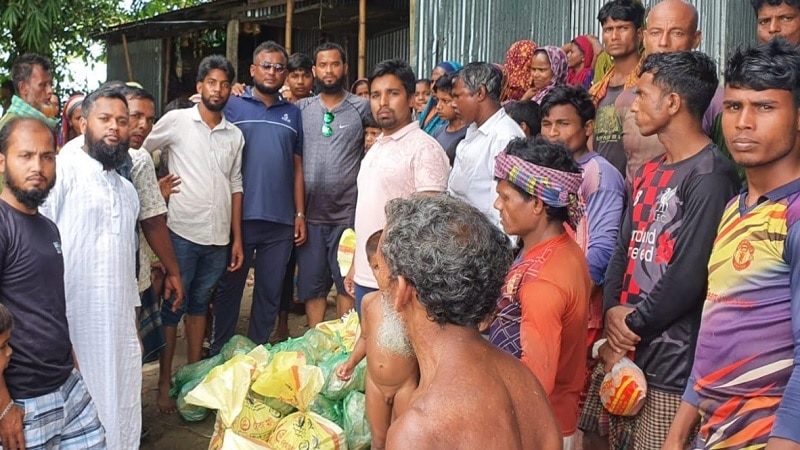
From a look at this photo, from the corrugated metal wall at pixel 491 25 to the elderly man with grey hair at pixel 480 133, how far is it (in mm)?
2085

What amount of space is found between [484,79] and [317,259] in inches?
77.9

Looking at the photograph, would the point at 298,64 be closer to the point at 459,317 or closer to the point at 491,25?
the point at 491,25

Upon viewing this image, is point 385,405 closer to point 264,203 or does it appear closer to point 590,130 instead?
point 590,130

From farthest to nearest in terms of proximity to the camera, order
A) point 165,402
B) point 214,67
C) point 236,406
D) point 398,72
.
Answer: point 214,67
point 165,402
point 398,72
point 236,406

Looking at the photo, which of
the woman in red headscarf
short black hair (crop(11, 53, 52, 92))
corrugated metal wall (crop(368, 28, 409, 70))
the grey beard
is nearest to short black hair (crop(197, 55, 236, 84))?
short black hair (crop(11, 53, 52, 92))

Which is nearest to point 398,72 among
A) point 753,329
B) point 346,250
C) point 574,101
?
point 574,101

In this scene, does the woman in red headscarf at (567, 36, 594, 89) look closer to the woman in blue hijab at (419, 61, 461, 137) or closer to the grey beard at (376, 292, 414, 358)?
the woman in blue hijab at (419, 61, 461, 137)

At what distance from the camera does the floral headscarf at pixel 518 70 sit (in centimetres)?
617

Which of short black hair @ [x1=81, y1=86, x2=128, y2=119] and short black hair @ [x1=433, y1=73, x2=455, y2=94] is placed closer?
short black hair @ [x1=81, y1=86, x2=128, y2=119]

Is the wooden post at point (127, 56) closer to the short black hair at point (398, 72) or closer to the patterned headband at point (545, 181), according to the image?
the short black hair at point (398, 72)

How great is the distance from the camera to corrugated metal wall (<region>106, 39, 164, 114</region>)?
13.6 meters

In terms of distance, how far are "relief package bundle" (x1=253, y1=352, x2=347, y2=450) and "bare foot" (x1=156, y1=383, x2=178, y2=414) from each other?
126cm

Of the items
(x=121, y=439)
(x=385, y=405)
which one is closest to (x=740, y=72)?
(x=385, y=405)

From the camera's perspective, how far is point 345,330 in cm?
521
